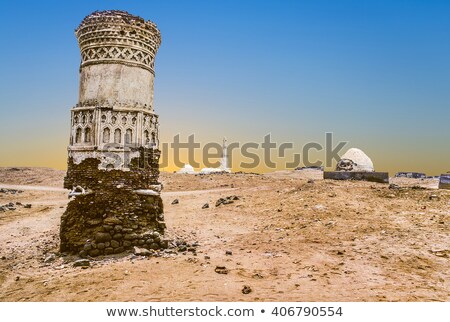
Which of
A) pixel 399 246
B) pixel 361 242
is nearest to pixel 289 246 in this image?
pixel 361 242

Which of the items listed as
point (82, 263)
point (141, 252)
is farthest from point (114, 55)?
point (82, 263)

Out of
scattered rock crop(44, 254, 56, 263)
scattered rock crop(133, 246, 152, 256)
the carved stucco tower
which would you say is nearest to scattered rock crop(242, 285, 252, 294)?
scattered rock crop(133, 246, 152, 256)

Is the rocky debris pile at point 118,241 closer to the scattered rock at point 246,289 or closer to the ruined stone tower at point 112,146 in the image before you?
the ruined stone tower at point 112,146

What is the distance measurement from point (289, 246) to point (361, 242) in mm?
1544

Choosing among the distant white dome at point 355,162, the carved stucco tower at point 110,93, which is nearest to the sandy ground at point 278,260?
the carved stucco tower at point 110,93

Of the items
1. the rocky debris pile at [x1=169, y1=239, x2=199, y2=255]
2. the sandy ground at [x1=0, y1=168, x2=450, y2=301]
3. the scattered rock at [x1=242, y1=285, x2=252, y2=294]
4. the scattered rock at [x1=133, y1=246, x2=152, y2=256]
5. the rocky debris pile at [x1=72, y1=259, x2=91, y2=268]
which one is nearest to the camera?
the scattered rock at [x1=242, y1=285, x2=252, y2=294]

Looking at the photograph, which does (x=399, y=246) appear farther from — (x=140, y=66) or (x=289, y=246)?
(x=140, y=66)

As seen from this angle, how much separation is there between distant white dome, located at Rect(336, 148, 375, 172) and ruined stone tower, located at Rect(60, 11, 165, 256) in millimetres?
16792

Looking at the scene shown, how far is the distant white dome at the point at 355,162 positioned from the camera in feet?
69.9

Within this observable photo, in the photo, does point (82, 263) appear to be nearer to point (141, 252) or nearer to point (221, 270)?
point (141, 252)

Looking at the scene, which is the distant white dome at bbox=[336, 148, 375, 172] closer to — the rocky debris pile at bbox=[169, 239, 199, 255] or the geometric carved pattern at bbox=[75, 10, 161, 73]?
the rocky debris pile at bbox=[169, 239, 199, 255]

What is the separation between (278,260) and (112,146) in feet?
13.8

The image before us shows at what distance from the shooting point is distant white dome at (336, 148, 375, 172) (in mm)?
21312

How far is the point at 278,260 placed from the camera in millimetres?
6051
